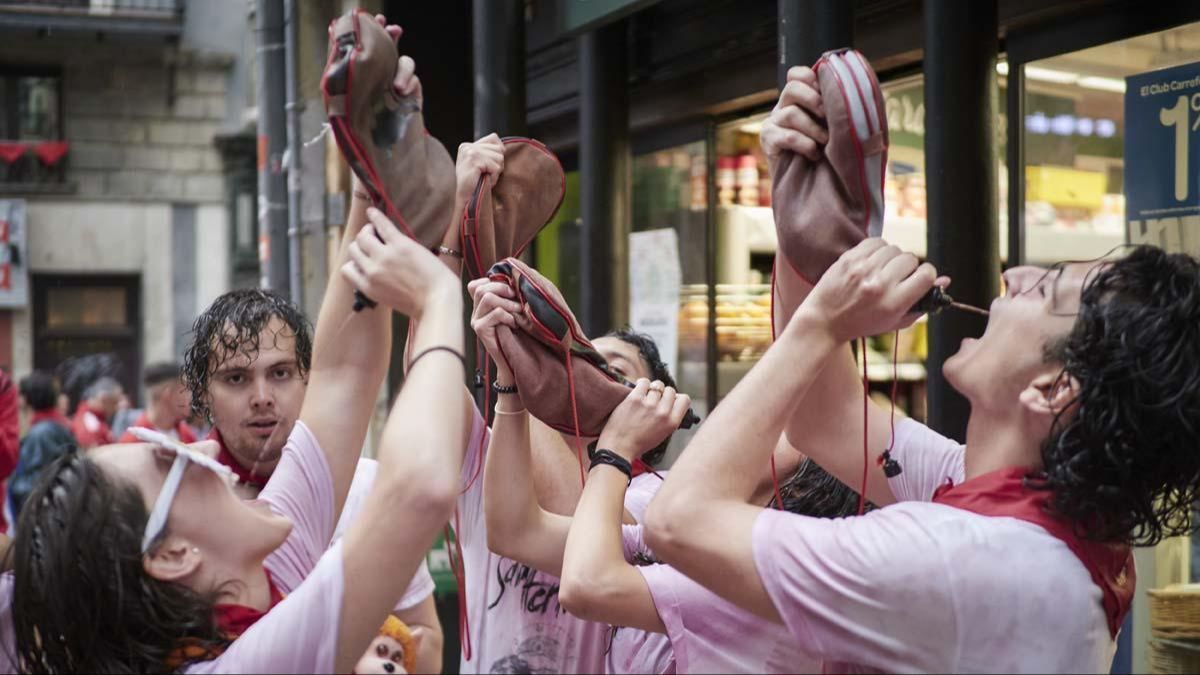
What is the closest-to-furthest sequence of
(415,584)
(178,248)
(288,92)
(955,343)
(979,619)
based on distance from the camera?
(979,619) → (415,584) → (955,343) → (288,92) → (178,248)

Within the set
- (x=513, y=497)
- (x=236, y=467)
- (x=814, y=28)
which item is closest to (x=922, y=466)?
(x=513, y=497)

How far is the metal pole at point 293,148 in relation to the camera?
255 inches

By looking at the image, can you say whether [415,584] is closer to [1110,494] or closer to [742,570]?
[742,570]

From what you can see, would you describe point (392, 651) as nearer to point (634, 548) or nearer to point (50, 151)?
point (634, 548)

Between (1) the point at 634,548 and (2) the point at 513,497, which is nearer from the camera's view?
(2) the point at 513,497

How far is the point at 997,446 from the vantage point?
1820mm

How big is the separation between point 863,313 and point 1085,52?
2.85 m

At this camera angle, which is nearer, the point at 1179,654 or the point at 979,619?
the point at 979,619

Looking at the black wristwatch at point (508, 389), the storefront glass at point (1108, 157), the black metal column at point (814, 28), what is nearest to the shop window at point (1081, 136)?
the storefront glass at point (1108, 157)

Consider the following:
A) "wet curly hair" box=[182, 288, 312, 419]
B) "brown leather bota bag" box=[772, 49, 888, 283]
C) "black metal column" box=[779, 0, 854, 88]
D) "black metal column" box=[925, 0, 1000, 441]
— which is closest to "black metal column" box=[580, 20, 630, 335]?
"black metal column" box=[925, 0, 1000, 441]

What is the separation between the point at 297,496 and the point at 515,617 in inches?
27.2

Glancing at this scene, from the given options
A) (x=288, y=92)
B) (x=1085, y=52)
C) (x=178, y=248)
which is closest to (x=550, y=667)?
(x=1085, y=52)

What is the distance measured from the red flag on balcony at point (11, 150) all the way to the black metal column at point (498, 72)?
14473 millimetres

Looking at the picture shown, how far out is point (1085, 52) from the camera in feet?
13.6
